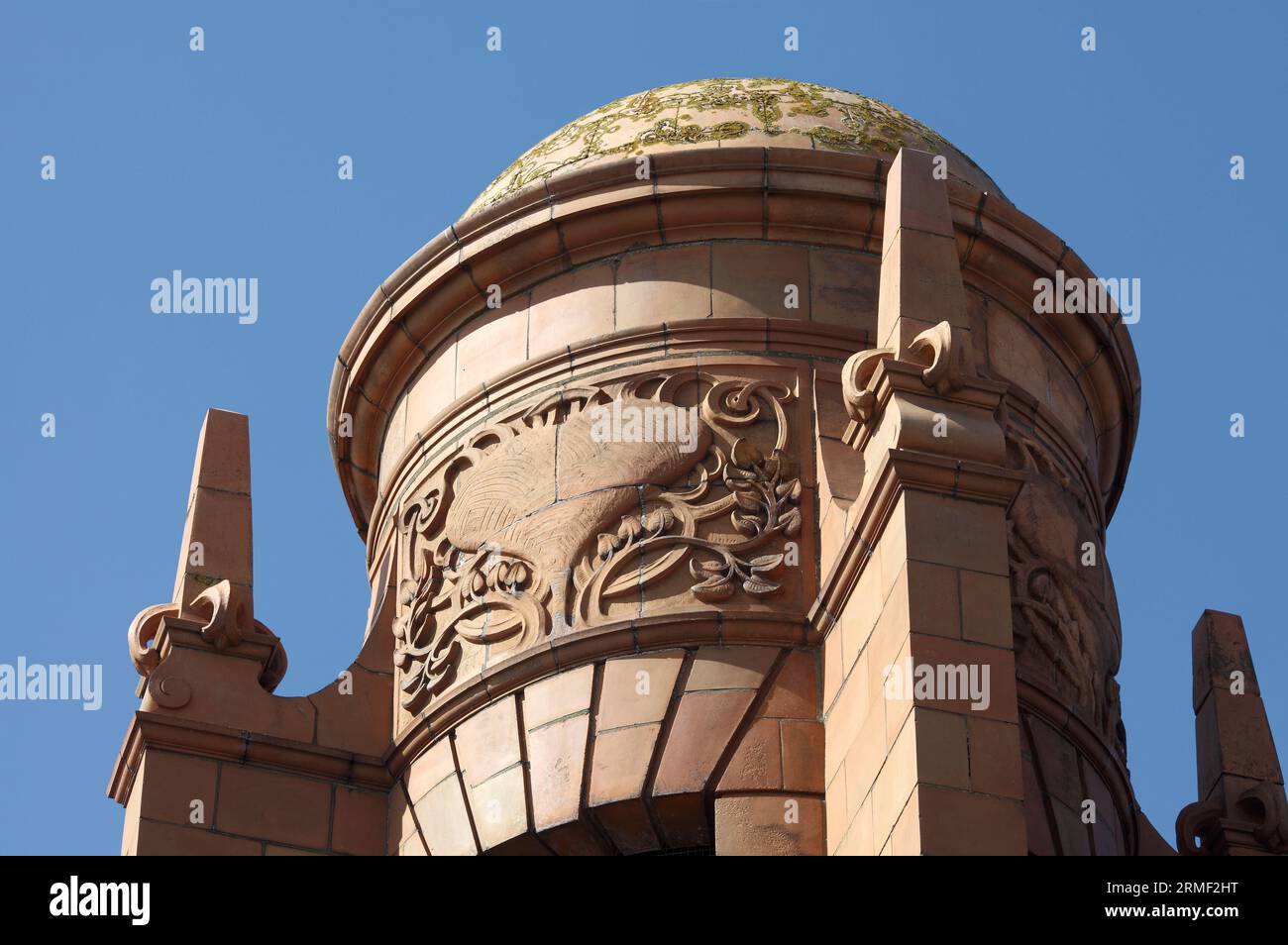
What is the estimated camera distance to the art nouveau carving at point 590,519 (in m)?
20.6

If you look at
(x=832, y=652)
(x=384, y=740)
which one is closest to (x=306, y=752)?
(x=384, y=740)

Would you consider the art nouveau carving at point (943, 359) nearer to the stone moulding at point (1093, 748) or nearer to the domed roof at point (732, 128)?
the stone moulding at point (1093, 748)

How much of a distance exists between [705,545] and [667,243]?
9.48ft

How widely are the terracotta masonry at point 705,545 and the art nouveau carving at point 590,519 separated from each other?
0.03m

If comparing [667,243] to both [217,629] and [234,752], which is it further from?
[234,752]

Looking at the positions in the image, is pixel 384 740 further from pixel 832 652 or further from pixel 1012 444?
pixel 1012 444

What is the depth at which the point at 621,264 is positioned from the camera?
22.4 m

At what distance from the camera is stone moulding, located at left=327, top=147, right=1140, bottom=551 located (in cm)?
2230

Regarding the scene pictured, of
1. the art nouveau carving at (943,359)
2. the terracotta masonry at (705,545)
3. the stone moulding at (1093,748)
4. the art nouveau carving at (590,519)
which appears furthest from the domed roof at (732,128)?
the stone moulding at (1093,748)

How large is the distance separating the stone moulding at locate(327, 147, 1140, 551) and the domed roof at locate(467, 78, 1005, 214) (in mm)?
653

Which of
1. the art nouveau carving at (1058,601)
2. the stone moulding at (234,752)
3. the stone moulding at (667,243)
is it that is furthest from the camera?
the stone moulding at (667,243)

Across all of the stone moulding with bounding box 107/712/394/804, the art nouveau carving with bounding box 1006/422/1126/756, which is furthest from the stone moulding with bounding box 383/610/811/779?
the art nouveau carving with bounding box 1006/422/1126/756

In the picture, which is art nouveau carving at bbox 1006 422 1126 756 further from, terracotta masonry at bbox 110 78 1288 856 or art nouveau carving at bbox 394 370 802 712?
art nouveau carving at bbox 394 370 802 712
